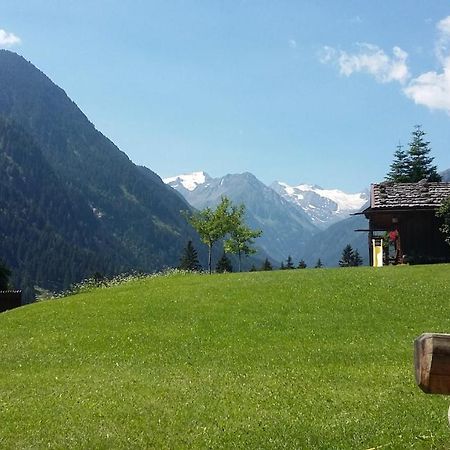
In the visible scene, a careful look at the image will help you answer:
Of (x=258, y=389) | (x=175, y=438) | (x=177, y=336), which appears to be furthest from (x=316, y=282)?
(x=175, y=438)

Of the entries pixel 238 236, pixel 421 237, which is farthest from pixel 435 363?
pixel 238 236

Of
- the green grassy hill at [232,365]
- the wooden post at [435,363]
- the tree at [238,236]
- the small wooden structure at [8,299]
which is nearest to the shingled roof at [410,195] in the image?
the green grassy hill at [232,365]

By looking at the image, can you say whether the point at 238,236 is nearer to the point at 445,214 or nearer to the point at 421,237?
the point at 421,237

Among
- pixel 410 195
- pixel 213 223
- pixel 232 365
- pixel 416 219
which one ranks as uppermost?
pixel 410 195

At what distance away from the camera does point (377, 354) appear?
58.5ft

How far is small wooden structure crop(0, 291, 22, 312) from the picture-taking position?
129 ft

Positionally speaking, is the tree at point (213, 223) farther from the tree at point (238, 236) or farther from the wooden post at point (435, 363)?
the wooden post at point (435, 363)

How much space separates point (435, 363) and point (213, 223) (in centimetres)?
7093

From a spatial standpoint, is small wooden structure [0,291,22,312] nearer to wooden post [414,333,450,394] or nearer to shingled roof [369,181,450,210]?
shingled roof [369,181,450,210]

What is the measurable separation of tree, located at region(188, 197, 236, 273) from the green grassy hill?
1610 inches

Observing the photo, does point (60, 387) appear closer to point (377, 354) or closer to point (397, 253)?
point (377, 354)

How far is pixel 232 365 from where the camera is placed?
17391mm

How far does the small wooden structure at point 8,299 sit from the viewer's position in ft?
129

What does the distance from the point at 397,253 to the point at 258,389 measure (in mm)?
31292
